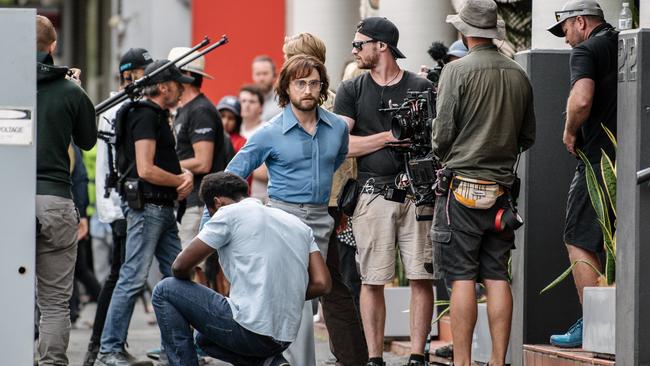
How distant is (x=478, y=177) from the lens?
26.4 feet

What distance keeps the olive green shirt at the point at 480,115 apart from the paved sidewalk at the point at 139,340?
238 cm

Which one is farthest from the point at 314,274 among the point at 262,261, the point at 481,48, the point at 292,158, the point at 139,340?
the point at 139,340

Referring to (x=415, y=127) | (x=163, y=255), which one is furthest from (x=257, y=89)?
(x=415, y=127)

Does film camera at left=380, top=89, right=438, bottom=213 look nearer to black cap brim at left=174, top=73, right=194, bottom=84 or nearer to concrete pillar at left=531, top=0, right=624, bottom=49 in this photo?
concrete pillar at left=531, top=0, right=624, bottom=49

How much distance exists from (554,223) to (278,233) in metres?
2.03

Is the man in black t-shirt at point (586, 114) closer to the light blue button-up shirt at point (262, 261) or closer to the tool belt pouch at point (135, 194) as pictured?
the light blue button-up shirt at point (262, 261)

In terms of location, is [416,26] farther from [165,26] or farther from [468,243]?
[165,26]

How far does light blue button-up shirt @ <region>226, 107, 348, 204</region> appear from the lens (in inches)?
333

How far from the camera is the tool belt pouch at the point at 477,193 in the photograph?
8016 millimetres

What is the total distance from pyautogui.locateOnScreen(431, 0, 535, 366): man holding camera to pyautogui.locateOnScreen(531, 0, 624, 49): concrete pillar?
5.40ft

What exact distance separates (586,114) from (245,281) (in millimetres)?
2021

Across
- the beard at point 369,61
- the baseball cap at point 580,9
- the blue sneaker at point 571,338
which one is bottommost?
the blue sneaker at point 571,338

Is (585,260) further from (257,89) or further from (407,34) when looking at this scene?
(257,89)

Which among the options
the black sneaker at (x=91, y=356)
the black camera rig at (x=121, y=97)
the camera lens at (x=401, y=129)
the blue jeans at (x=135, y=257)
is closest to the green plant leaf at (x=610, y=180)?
the camera lens at (x=401, y=129)
